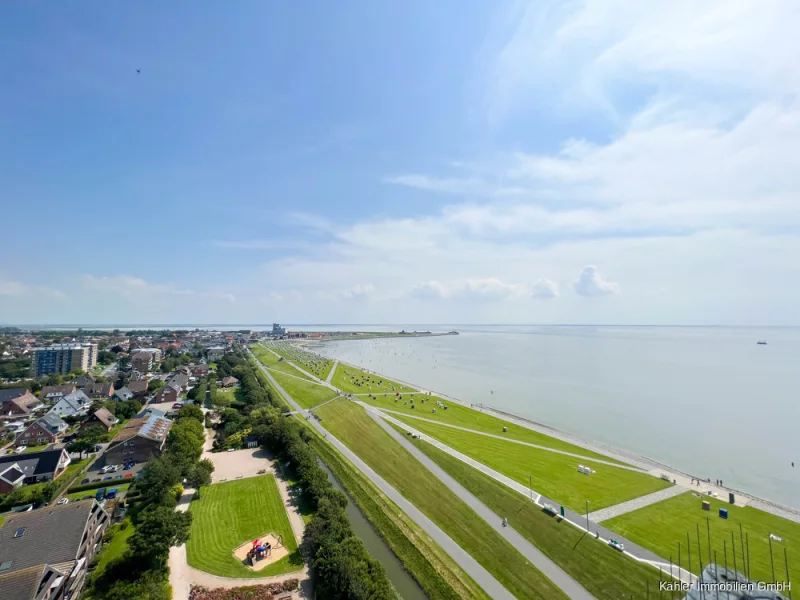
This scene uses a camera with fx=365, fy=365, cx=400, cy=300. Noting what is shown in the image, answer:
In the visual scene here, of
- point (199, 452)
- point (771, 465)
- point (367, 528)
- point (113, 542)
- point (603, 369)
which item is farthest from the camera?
point (603, 369)

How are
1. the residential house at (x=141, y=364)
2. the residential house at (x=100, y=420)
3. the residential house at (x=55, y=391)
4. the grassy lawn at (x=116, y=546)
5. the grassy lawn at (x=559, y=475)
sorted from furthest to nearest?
the residential house at (x=141, y=364) < the residential house at (x=55, y=391) < the residential house at (x=100, y=420) < the grassy lawn at (x=559, y=475) < the grassy lawn at (x=116, y=546)

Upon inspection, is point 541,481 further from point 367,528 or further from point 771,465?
point 771,465

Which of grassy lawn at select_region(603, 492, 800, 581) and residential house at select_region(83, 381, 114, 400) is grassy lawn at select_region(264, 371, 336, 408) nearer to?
residential house at select_region(83, 381, 114, 400)

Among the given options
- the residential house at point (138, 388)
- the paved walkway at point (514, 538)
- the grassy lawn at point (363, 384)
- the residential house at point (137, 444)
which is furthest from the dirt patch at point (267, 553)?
the residential house at point (138, 388)

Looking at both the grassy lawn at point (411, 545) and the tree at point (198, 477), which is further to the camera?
the tree at point (198, 477)

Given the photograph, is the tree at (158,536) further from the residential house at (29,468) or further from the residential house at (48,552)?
the residential house at (29,468)

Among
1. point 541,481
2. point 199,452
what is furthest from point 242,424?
point 541,481

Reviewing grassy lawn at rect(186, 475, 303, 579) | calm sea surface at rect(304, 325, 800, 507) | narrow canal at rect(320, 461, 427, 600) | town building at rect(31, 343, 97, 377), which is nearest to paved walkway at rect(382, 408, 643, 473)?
calm sea surface at rect(304, 325, 800, 507)

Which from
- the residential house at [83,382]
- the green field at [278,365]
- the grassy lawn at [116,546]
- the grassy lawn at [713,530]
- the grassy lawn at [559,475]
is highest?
the residential house at [83,382]
